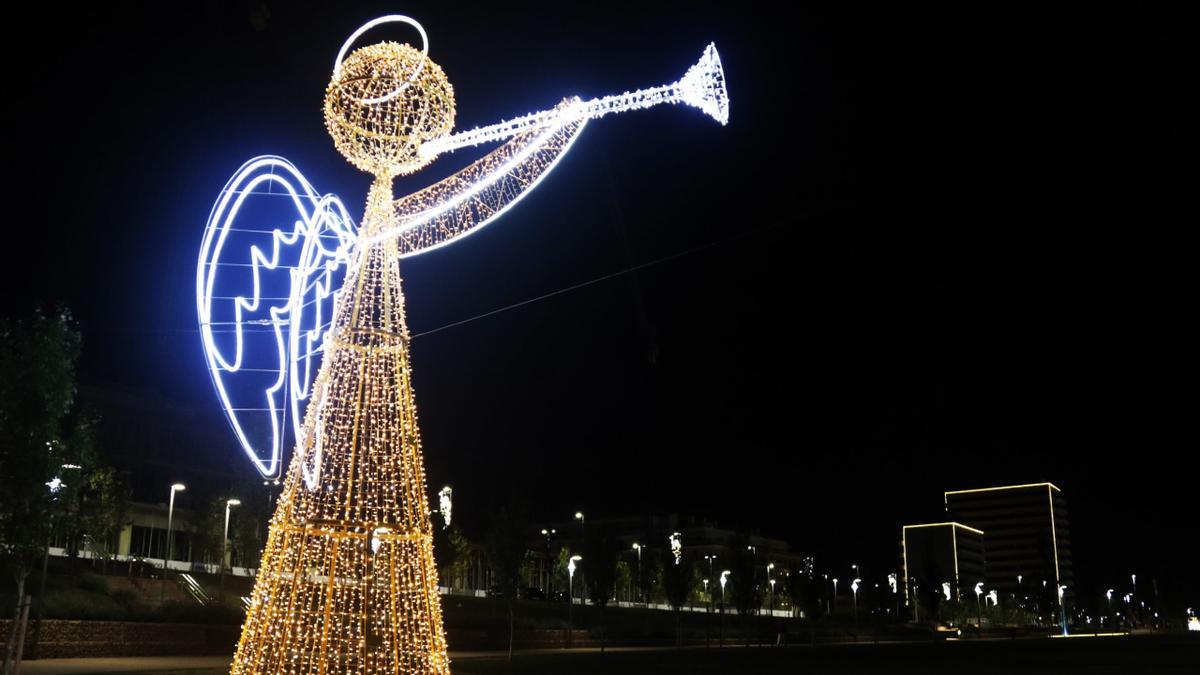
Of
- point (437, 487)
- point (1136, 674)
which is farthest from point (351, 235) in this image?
point (437, 487)

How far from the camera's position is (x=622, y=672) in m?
25.3

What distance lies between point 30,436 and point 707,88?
12345 mm

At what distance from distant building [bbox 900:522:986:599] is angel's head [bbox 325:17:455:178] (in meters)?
164

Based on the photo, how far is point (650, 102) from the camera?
11.9 metres

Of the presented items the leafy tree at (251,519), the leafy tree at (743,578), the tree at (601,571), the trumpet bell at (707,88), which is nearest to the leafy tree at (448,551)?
the leafy tree at (251,519)

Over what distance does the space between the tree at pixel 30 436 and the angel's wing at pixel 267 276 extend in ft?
16.7

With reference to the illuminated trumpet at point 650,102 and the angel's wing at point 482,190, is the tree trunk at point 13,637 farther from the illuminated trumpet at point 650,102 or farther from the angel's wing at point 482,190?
the illuminated trumpet at point 650,102

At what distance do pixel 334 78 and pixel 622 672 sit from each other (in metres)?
17.9

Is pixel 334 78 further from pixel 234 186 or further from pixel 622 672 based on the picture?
pixel 622 672

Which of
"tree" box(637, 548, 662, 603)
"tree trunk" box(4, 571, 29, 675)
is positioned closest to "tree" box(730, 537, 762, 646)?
"tree" box(637, 548, 662, 603)

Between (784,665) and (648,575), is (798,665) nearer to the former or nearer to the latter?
(784,665)

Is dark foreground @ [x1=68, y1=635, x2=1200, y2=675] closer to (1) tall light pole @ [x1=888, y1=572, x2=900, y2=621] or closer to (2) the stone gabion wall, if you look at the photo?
(2) the stone gabion wall

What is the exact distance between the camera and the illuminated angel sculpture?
12.0 meters

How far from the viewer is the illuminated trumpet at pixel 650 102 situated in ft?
39.1
